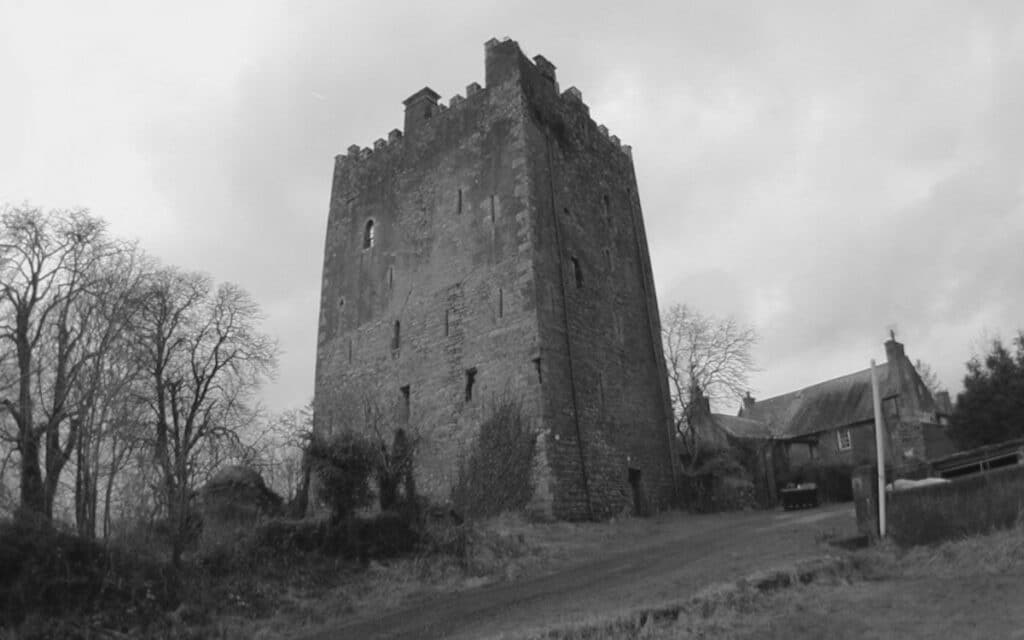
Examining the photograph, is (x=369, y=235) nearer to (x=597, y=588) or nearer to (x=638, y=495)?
(x=638, y=495)

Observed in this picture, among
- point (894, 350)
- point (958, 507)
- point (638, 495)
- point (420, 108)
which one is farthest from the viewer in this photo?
point (894, 350)

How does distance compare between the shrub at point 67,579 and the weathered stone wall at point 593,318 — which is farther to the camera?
the weathered stone wall at point 593,318

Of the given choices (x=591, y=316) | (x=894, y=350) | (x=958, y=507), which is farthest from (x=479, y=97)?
(x=894, y=350)

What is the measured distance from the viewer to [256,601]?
12.3 meters

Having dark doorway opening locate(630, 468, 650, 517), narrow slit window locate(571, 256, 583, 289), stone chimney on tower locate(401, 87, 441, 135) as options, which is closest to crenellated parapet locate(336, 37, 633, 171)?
stone chimney on tower locate(401, 87, 441, 135)

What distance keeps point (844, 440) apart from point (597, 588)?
104 feet

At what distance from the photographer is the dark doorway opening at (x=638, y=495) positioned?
2336 centimetres

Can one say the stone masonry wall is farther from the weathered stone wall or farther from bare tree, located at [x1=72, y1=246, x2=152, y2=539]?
bare tree, located at [x1=72, y1=246, x2=152, y2=539]

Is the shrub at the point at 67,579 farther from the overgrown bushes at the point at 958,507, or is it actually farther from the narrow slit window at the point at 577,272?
the narrow slit window at the point at 577,272

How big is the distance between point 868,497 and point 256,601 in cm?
984

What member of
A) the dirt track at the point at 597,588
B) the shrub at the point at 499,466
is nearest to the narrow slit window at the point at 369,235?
the shrub at the point at 499,466

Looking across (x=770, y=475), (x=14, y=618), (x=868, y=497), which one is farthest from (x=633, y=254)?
(x=14, y=618)

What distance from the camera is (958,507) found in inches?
470

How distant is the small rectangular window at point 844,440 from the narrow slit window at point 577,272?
22.0 m
